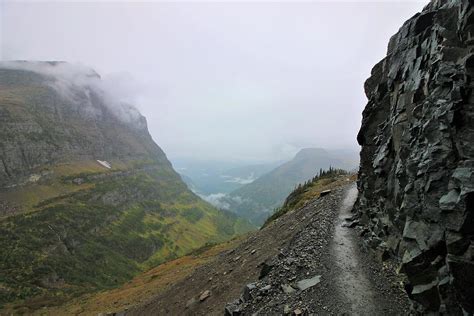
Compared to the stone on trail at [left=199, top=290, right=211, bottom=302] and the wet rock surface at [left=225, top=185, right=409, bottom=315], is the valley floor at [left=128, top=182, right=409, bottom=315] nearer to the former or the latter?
the wet rock surface at [left=225, top=185, right=409, bottom=315]

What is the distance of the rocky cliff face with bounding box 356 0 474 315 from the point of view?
1354 centimetres

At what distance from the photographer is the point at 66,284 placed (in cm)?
17938

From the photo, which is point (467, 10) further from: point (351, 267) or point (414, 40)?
point (351, 267)

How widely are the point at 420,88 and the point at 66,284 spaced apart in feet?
674

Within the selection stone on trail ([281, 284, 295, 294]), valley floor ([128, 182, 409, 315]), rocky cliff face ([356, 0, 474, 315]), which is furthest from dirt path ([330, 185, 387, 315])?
stone on trail ([281, 284, 295, 294])

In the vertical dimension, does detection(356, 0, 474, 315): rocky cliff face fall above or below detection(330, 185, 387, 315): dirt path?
above

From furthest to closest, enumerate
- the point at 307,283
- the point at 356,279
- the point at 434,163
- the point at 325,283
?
the point at 307,283 → the point at 356,279 → the point at 325,283 → the point at 434,163

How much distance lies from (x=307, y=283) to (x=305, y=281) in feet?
1.19

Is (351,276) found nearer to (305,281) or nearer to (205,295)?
(305,281)

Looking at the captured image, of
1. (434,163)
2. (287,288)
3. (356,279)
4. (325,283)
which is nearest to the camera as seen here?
(434,163)

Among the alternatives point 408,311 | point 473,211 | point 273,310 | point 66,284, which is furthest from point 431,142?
point 66,284

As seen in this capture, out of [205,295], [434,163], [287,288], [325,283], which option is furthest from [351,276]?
[205,295]

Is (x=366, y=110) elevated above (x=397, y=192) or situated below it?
above

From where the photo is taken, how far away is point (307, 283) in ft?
71.3
